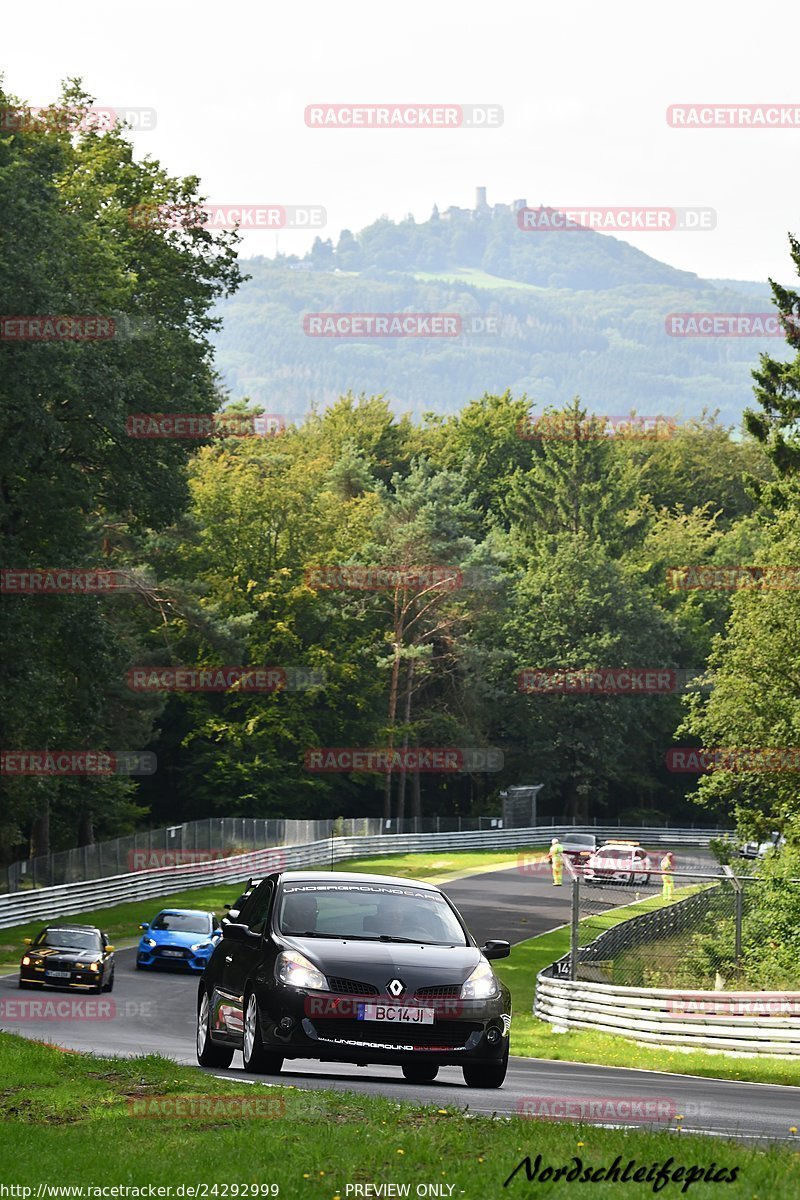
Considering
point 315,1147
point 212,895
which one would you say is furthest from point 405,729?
point 315,1147

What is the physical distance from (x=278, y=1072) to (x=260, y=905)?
1.35 metres

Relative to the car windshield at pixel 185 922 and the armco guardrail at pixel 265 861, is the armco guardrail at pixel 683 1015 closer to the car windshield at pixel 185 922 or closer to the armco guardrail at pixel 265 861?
the car windshield at pixel 185 922

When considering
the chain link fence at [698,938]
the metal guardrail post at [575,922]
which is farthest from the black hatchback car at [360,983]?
the chain link fence at [698,938]

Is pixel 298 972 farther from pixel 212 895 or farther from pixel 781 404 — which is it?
pixel 212 895

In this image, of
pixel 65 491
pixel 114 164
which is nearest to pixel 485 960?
pixel 65 491

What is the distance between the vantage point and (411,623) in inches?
3506

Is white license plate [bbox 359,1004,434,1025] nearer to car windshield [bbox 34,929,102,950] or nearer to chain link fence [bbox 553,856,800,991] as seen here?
chain link fence [bbox 553,856,800,991]

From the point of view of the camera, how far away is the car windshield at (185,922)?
37.8 meters

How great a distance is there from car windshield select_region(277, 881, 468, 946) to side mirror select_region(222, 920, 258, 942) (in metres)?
0.40

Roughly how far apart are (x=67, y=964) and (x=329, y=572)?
186 ft

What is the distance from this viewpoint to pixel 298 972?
1303cm

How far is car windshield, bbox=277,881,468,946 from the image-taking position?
13.7m

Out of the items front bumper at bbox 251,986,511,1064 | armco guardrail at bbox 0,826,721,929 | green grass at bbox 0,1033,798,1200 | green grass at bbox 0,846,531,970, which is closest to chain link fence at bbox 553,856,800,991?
front bumper at bbox 251,986,511,1064

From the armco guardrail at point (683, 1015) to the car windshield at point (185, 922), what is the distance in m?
11.6
